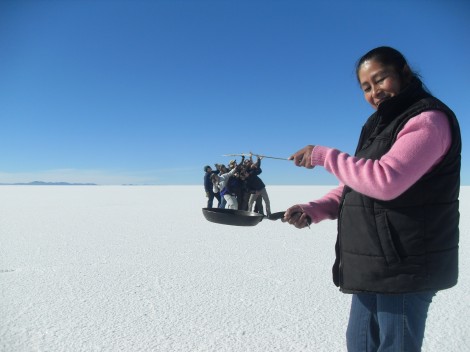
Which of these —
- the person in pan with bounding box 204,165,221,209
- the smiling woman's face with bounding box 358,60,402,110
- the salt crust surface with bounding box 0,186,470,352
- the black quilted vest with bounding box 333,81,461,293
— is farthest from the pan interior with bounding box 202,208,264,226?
the person in pan with bounding box 204,165,221,209

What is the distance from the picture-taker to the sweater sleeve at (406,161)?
94cm

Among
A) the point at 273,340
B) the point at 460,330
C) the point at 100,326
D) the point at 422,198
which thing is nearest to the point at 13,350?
the point at 100,326

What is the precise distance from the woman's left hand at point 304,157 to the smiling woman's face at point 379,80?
0.28 m

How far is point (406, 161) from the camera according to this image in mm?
939

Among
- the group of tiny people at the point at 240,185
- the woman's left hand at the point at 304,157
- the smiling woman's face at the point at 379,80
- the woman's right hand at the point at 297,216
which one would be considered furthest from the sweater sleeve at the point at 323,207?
the group of tiny people at the point at 240,185

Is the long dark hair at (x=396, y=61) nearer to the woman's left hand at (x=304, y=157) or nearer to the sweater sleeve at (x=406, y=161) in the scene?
the sweater sleeve at (x=406, y=161)

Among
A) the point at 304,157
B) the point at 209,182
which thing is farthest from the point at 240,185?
the point at 304,157

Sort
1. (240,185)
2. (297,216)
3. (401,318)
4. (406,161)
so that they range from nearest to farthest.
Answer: (406,161)
(401,318)
(297,216)
(240,185)

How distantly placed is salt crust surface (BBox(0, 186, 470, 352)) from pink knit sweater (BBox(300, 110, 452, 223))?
1347mm

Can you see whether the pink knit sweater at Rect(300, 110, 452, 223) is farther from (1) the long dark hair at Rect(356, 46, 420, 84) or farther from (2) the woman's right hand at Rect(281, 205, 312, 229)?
(2) the woman's right hand at Rect(281, 205, 312, 229)

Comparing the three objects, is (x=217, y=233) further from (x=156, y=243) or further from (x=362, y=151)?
(x=362, y=151)

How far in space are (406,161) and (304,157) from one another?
0.31 m

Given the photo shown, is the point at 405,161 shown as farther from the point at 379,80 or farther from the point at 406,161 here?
the point at 379,80

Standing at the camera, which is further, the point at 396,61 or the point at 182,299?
the point at 182,299
